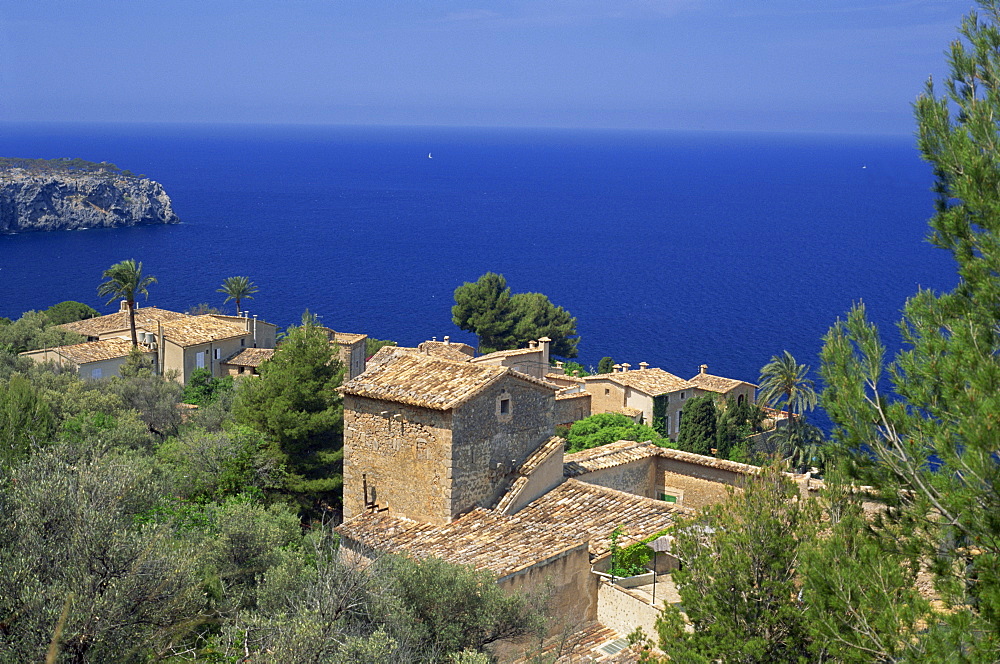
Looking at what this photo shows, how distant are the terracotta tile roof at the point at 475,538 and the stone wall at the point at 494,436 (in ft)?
1.46

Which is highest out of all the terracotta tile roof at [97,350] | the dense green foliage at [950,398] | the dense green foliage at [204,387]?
the dense green foliage at [950,398]

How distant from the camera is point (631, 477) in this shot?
66.3 ft

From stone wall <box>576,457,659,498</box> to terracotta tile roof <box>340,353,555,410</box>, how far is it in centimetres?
227

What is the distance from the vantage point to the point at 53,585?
33.1 feet

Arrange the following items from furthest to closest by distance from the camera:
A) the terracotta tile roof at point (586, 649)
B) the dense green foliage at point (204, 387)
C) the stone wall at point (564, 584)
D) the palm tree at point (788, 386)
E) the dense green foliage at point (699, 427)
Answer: the dense green foliage at point (204, 387), the palm tree at point (788, 386), the dense green foliage at point (699, 427), the stone wall at point (564, 584), the terracotta tile roof at point (586, 649)

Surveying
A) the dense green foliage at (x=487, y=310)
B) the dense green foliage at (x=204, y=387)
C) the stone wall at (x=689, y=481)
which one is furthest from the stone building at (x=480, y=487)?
the dense green foliage at (x=487, y=310)

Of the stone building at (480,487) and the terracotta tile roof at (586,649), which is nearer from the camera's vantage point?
the terracotta tile roof at (586,649)

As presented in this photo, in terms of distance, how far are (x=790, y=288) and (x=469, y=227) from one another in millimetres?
62106

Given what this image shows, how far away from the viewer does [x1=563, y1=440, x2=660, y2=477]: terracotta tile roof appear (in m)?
19.2

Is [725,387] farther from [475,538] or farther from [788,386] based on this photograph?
[475,538]

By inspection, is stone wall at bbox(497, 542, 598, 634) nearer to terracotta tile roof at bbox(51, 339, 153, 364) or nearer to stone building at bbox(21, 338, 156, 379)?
stone building at bbox(21, 338, 156, 379)

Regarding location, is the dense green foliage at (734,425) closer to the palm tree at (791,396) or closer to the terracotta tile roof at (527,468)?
the palm tree at (791,396)

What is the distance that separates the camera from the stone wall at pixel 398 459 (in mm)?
16766

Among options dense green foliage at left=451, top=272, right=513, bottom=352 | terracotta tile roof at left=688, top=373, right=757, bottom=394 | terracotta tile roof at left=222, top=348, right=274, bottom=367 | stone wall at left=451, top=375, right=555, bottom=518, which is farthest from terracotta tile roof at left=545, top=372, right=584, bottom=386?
stone wall at left=451, top=375, right=555, bottom=518
